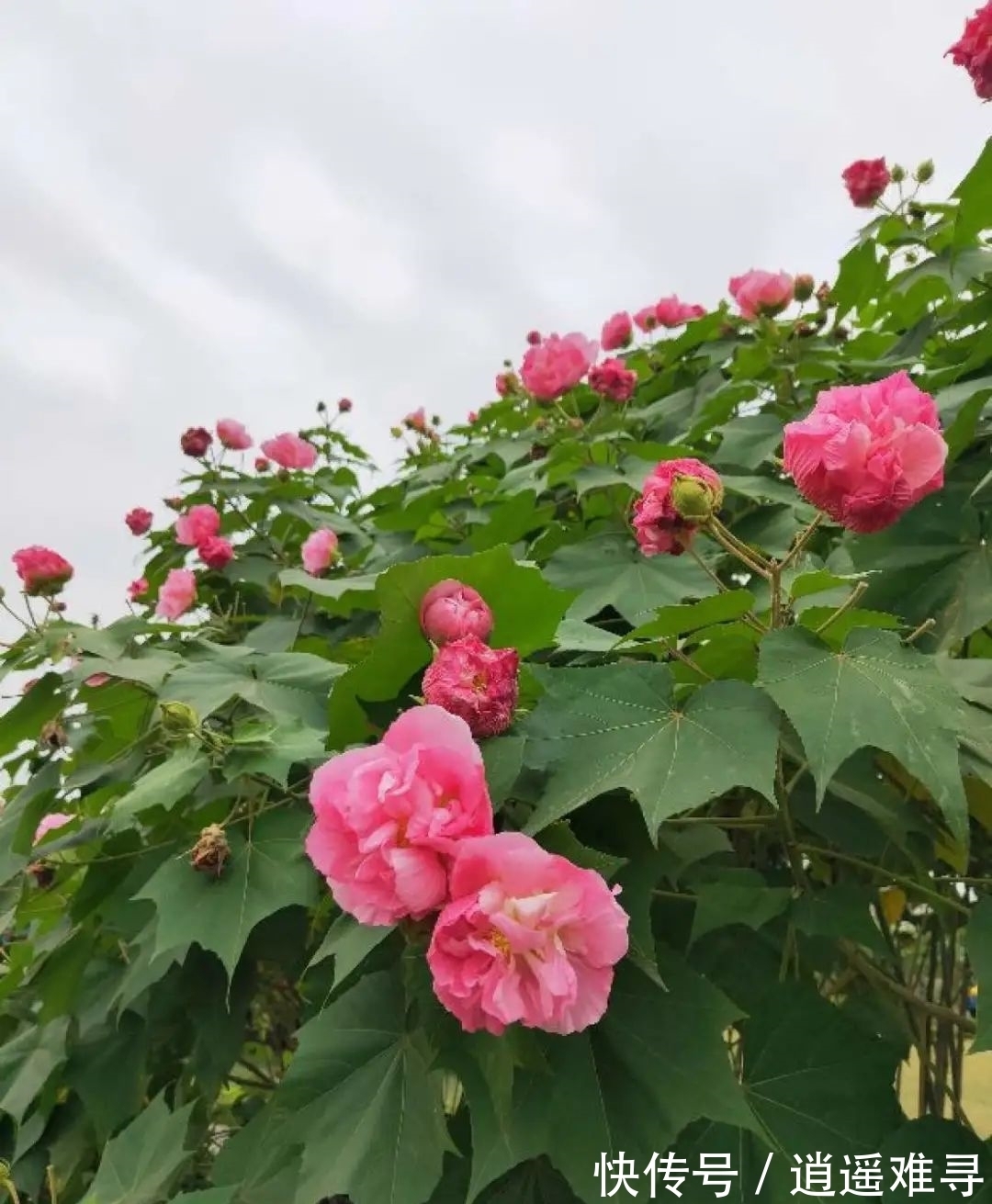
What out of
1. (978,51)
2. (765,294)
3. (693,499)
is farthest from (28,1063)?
(978,51)

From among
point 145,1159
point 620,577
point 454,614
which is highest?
point 620,577

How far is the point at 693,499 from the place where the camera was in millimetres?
968

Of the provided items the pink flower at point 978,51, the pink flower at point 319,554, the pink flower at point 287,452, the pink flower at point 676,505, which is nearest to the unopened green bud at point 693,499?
the pink flower at point 676,505

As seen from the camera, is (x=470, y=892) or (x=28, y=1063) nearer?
(x=470, y=892)

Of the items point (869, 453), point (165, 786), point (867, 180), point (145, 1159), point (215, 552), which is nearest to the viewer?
point (869, 453)

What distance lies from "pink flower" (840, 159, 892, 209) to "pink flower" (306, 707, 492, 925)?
1677mm

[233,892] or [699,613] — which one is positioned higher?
[699,613]

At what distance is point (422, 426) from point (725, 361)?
123cm

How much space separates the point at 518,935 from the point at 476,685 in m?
0.23

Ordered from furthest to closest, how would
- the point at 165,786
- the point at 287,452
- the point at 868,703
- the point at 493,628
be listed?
Answer: 1. the point at 287,452
2. the point at 165,786
3. the point at 493,628
4. the point at 868,703

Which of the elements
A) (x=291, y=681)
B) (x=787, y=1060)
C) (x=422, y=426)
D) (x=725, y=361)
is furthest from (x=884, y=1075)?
(x=422, y=426)

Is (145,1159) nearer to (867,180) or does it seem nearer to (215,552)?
(215,552)

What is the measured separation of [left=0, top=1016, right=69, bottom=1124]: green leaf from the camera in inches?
64.1

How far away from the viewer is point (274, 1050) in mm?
2270
